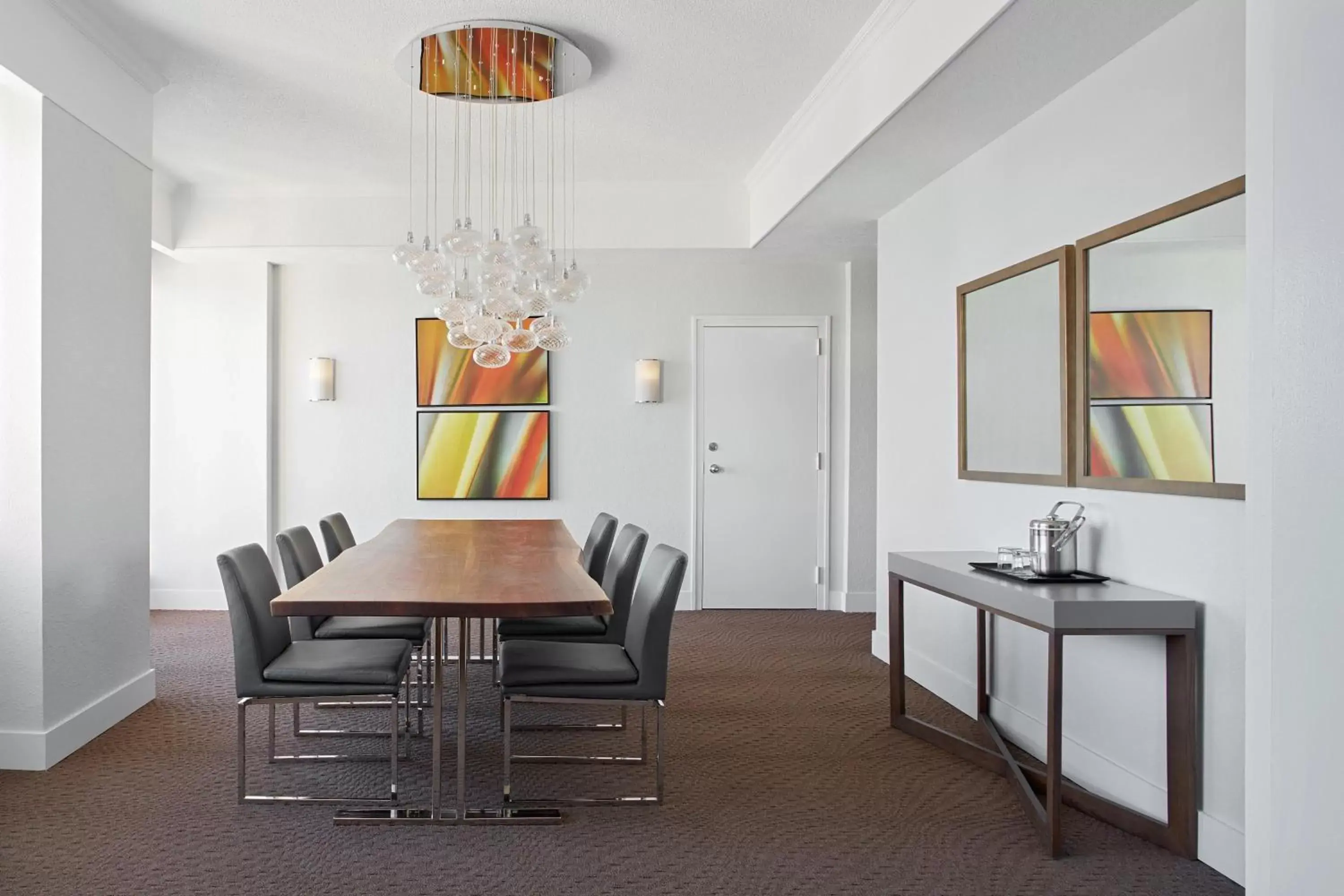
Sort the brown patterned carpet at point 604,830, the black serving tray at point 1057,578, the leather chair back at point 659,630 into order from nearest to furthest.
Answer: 1. the brown patterned carpet at point 604,830
2. the leather chair back at point 659,630
3. the black serving tray at point 1057,578

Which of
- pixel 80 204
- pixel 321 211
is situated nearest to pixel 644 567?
pixel 80 204

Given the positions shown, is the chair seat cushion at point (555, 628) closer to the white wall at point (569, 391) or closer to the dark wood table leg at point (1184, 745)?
the dark wood table leg at point (1184, 745)

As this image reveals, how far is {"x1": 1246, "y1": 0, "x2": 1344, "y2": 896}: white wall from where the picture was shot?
4.99 ft

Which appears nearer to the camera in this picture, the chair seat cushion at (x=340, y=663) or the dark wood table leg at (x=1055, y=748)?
the dark wood table leg at (x=1055, y=748)

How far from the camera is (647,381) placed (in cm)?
703

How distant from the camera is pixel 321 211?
6434 mm

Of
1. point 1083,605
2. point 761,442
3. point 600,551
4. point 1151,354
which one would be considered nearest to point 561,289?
point 600,551

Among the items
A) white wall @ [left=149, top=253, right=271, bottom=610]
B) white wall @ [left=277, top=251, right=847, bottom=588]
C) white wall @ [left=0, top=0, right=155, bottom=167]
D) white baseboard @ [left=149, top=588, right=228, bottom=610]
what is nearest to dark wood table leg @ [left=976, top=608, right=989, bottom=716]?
white wall @ [left=277, top=251, right=847, bottom=588]

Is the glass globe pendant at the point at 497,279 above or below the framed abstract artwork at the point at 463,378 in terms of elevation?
above

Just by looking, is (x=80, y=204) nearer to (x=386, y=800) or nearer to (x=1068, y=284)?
(x=386, y=800)

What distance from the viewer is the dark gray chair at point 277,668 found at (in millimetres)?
3053

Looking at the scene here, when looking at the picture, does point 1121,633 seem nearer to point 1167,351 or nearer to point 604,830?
point 1167,351

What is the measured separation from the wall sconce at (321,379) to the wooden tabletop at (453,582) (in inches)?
103

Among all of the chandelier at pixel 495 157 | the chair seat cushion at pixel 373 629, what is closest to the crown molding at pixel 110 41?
the chandelier at pixel 495 157
